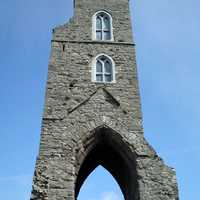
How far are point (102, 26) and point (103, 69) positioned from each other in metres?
2.97

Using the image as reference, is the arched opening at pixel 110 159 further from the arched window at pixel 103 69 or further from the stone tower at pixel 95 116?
the arched window at pixel 103 69

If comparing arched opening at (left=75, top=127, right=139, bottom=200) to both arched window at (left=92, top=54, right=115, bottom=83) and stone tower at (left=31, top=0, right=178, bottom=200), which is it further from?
arched window at (left=92, top=54, right=115, bottom=83)

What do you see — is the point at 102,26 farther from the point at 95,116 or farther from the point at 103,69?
the point at 95,116

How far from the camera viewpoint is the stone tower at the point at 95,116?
10.6 meters

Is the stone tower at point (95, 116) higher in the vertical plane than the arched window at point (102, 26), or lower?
lower

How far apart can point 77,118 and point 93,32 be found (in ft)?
17.1

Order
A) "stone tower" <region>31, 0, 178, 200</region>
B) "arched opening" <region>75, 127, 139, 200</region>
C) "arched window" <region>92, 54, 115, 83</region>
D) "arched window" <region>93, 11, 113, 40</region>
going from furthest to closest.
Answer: "arched window" <region>93, 11, 113, 40</region> < "arched window" <region>92, 54, 115, 83</region> < "arched opening" <region>75, 127, 139, 200</region> < "stone tower" <region>31, 0, 178, 200</region>

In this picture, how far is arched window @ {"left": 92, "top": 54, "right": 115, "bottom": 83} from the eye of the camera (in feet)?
44.8

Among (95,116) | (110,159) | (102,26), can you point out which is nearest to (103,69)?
(95,116)

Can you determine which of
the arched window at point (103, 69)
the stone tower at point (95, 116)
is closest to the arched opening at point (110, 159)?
the stone tower at point (95, 116)

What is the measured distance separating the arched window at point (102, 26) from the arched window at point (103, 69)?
1.45m

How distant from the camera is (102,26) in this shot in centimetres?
1579

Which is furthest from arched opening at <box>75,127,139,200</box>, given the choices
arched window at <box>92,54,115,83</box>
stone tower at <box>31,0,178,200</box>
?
arched window at <box>92,54,115,83</box>

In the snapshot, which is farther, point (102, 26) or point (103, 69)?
point (102, 26)
